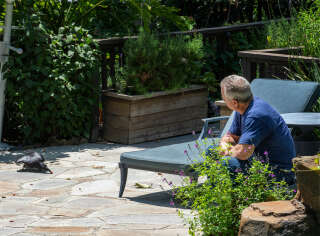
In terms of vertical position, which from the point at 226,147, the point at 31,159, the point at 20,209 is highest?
the point at 226,147

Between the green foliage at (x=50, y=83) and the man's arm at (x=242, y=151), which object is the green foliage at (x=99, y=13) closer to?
the green foliage at (x=50, y=83)

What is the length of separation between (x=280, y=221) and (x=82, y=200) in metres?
2.54

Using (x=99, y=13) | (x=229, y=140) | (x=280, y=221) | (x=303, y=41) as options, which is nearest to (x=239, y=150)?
(x=229, y=140)

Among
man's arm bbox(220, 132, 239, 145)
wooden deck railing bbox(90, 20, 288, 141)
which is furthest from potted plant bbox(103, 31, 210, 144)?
man's arm bbox(220, 132, 239, 145)

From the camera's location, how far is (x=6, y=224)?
5.06 m

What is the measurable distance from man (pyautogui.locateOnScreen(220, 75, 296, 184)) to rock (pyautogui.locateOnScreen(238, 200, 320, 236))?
1120mm

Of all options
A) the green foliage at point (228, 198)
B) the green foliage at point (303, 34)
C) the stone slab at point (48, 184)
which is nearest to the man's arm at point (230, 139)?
the green foliage at point (228, 198)

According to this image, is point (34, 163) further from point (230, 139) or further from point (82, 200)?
point (230, 139)

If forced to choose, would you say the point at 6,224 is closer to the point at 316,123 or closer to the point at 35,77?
the point at 316,123

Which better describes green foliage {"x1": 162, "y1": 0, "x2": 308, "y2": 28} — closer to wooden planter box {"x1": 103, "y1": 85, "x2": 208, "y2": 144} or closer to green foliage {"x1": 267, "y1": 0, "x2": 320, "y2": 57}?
wooden planter box {"x1": 103, "y1": 85, "x2": 208, "y2": 144}

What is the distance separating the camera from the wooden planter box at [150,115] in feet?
28.1

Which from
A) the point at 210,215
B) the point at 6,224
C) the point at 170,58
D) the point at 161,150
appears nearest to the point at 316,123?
the point at 161,150

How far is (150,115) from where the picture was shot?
8758 mm

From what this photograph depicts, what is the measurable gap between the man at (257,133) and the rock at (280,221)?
1.12 meters
